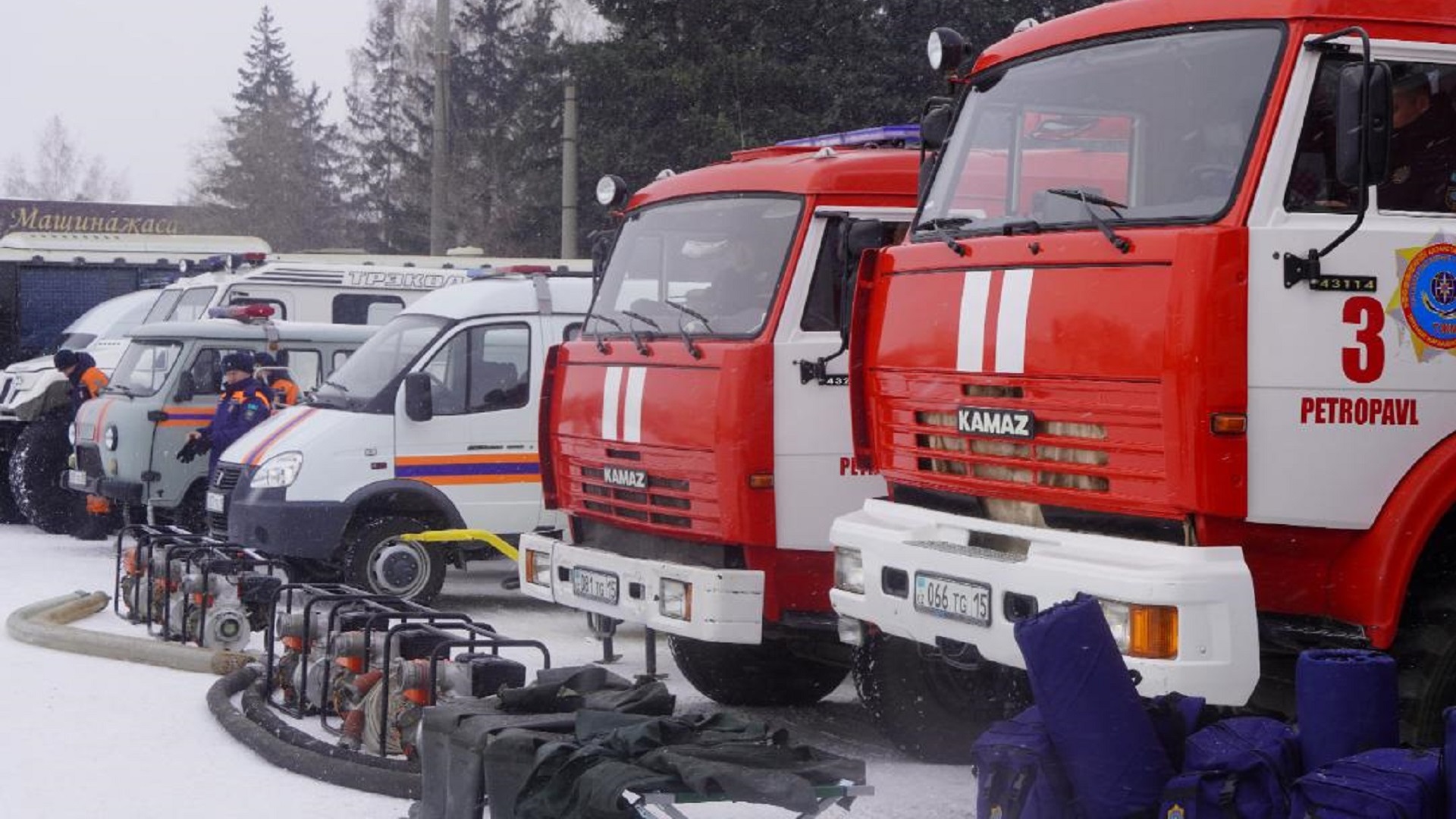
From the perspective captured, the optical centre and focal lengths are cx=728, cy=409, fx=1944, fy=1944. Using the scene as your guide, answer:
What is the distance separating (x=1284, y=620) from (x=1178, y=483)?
0.60 m

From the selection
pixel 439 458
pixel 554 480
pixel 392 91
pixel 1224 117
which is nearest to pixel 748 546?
pixel 554 480

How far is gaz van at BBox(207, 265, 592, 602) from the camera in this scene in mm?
12852

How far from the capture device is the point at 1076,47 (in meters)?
6.88

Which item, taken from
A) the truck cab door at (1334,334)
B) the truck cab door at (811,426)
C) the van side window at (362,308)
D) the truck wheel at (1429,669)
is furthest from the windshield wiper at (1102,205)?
the van side window at (362,308)

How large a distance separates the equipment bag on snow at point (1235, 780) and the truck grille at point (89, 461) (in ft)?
41.1

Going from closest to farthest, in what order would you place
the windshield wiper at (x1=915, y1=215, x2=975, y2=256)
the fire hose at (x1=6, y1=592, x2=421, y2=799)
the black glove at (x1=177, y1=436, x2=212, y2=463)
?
the windshield wiper at (x1=915, y1=215, x2=975, y2=256)
the fire hose at (x1=6, y1=592, x2=421, y2=799)
the black glove at (x1=177, y1=436, x2=212, y2=463)

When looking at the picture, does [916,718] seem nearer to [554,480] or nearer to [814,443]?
[814,443]

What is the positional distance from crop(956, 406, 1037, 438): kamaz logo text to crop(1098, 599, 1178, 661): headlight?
845 millimetres

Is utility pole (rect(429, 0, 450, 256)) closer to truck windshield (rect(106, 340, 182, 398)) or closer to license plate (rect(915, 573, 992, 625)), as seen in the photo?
truck windshield (rect(106, 340, 182, 398))

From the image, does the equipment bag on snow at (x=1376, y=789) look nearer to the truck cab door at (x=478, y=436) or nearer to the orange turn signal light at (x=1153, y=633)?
the orange turn signal light at (x=1153, y=633)

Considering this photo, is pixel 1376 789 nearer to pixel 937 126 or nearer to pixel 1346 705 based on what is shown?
pixel 1346 705

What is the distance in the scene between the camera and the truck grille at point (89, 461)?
16172 millimetres

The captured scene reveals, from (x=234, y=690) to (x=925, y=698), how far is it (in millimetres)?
3554

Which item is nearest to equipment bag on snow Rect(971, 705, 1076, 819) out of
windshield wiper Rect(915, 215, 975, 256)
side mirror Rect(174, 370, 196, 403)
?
windshield wiper Rect(915, 215, 975, 256)
